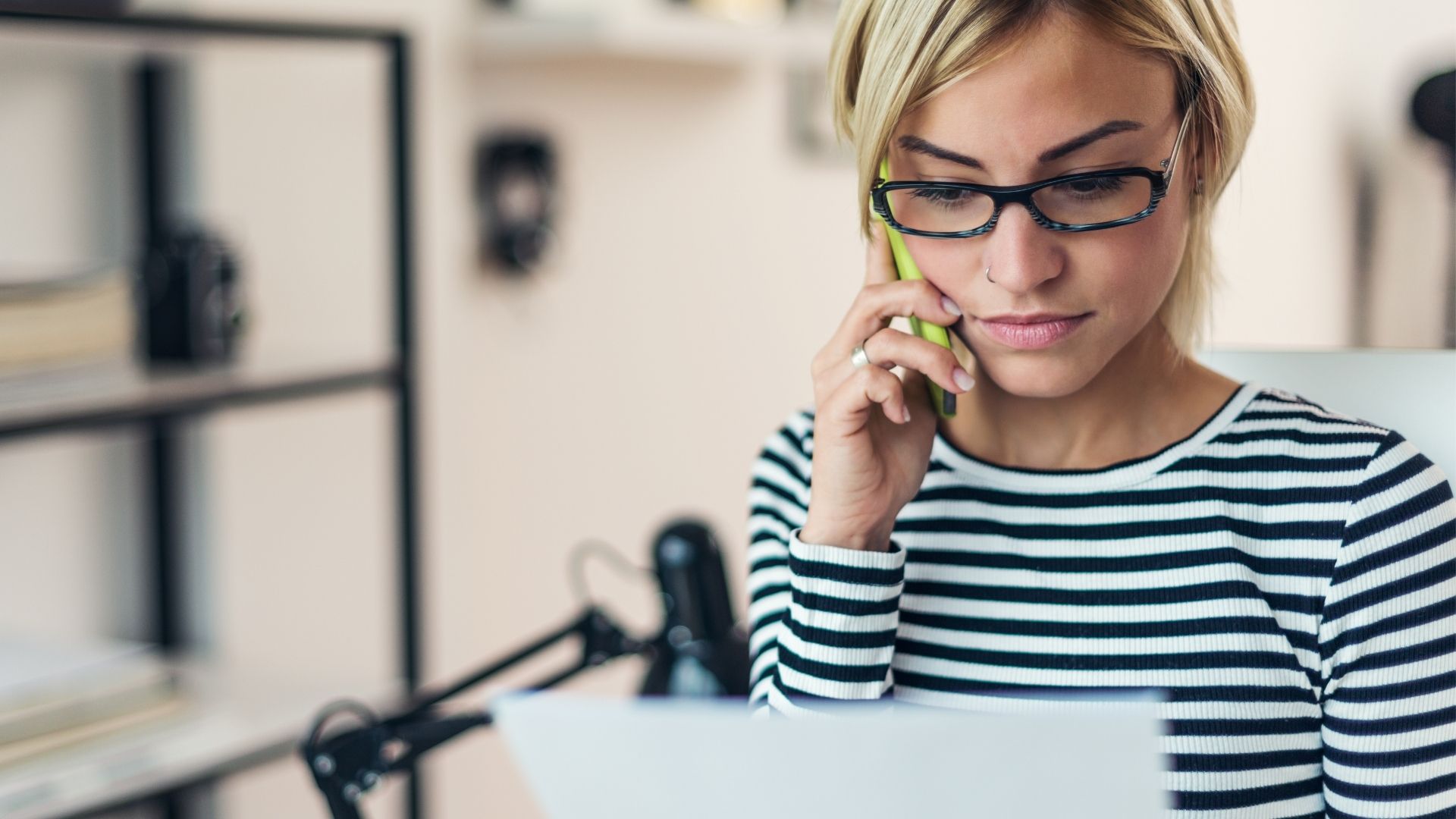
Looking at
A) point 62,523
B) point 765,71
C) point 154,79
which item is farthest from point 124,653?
point 765,71

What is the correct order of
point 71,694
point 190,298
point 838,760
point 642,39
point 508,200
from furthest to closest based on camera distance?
point 508,200 → point 642,39 → point 190,298 → point 71,694 → point 838,760

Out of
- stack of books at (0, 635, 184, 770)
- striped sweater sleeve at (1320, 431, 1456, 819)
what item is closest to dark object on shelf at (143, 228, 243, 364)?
stack of books at (0, 635, 184, 770)

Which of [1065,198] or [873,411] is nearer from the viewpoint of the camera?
[1065,198]

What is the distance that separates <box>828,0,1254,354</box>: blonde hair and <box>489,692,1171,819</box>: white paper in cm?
30

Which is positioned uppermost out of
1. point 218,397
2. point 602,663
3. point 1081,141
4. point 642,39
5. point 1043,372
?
point 642,39

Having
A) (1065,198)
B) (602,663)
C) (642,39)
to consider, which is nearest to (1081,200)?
(1065,198)

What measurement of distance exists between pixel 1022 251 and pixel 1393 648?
262mm

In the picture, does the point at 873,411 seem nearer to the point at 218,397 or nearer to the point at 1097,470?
the point at 1097,470

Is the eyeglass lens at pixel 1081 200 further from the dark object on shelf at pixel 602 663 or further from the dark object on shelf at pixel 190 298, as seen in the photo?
the dark object on shelf at pixel 190 298

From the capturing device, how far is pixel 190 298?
1616 mm

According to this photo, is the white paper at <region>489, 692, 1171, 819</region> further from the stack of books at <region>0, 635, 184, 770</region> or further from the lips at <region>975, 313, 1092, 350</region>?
the stack of books at <region>0, 635, 184, 770</region>

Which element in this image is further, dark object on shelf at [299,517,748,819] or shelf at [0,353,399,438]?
shelf at [0,353,399,438]

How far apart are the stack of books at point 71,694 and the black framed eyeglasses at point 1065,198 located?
1.02m

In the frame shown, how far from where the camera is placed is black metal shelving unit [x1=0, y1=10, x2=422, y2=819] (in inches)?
53.9
